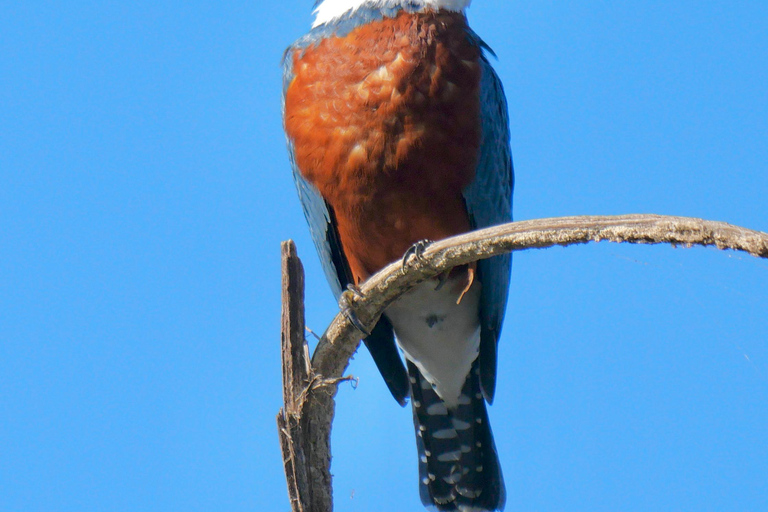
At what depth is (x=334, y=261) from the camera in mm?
4770

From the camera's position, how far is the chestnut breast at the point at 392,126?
158 inches

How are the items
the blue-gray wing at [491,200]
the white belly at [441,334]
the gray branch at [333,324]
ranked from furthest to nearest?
the white belly at [441,334] → the blue-gray wing at [491,200] → the gray branch at [333,324]

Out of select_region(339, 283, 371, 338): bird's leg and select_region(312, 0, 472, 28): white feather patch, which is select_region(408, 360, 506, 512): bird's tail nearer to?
select_region(339, 283, 371, 338): bird's leg

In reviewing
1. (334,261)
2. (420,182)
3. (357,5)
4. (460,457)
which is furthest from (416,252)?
(460,457)

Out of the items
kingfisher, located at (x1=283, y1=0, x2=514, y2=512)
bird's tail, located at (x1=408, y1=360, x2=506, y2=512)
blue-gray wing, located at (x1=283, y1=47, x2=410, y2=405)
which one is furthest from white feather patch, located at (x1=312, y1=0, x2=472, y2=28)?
bird's tail, located at (x1=408, y1=360, x2=506, y2=512)

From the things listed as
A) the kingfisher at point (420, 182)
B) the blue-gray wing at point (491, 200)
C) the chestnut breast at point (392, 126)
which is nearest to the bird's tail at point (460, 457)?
the kingfisher at point (420, 182)

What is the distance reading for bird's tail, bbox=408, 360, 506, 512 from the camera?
15.6 feet

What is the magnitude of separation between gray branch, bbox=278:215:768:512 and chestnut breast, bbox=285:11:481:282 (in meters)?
0.69

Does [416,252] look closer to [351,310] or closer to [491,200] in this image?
[351,310]

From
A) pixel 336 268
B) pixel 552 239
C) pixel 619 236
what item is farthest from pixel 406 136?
pixel 619 236

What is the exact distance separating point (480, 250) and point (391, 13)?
6.40 feet

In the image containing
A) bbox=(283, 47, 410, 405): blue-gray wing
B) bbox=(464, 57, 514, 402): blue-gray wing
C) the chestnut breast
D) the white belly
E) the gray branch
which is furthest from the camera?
the white belly

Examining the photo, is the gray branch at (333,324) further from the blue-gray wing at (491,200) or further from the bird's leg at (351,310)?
the blue-gray wing at (491,200)

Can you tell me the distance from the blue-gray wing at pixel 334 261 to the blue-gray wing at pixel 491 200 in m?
0.58
